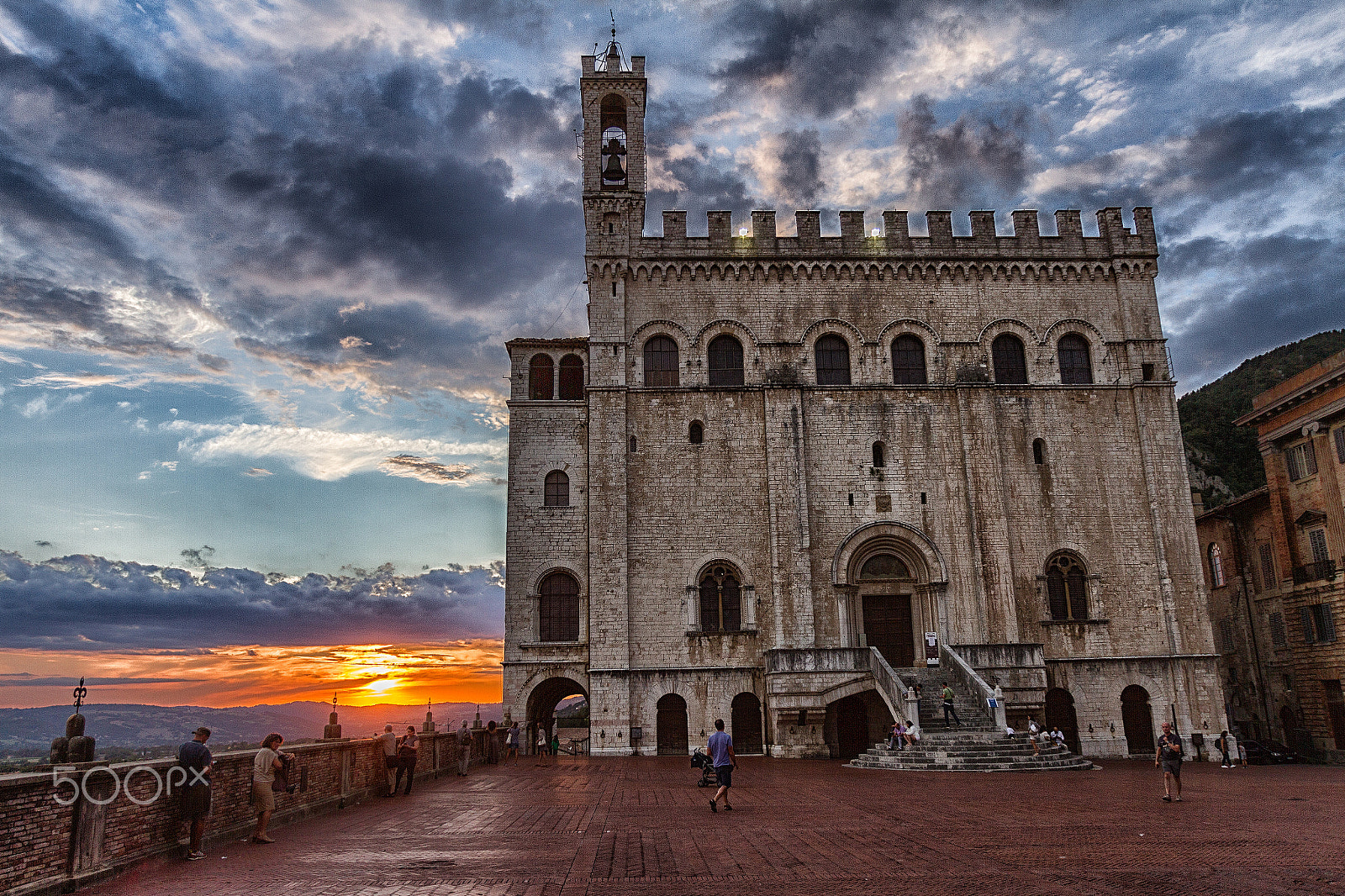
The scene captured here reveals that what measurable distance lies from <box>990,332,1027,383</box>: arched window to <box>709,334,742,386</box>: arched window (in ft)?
30.7

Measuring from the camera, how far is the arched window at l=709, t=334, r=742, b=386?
32.8 metres

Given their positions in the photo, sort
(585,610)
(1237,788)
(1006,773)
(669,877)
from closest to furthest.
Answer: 1. (669,877)
2. (1237,788)
3. (1006,773)
4. (585,610)

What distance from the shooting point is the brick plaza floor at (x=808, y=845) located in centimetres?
922

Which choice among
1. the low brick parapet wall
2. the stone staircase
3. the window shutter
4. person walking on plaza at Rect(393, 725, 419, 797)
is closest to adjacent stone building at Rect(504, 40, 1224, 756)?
the stone staircase

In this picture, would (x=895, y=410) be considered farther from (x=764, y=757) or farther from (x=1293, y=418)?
(x=1293, y=418)

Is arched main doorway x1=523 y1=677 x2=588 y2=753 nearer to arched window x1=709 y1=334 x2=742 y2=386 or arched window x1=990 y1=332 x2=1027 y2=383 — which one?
arched window x1=709 y1=334 x2=742 y2=386

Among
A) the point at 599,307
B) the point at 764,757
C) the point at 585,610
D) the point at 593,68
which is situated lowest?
the point at 764,757

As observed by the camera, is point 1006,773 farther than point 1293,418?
No

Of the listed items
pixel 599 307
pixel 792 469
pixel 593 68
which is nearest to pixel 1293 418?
pixel 792 469

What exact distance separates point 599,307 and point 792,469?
30.2 feet

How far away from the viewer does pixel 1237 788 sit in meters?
18.8

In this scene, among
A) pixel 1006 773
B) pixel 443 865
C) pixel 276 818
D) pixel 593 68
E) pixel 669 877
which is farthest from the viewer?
pixel 593 68

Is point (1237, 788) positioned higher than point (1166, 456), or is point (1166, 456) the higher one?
point (1166, 456)

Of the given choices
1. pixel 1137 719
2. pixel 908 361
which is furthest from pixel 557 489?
pixel 1137 719
